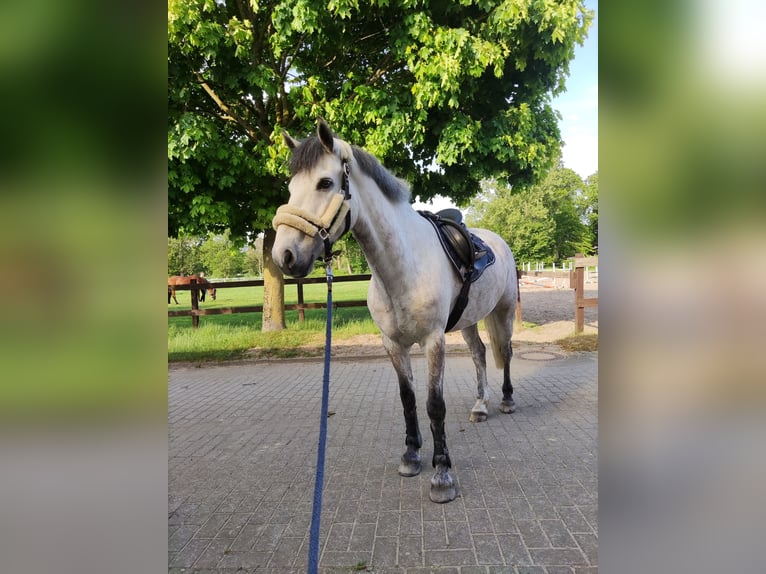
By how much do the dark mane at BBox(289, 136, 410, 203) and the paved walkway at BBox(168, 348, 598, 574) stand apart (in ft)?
6.72

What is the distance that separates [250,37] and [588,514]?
21.4ft

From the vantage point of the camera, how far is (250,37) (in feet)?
18.1

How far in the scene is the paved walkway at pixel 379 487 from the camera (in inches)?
83.5

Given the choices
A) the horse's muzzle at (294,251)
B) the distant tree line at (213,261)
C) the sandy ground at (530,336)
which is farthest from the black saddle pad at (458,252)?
the distant tree line at (213,261)

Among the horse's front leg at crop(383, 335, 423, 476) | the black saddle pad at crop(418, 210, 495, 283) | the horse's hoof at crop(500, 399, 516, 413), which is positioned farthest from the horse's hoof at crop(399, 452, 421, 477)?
the horse's hoof at crop(500, 399, 516, 413)

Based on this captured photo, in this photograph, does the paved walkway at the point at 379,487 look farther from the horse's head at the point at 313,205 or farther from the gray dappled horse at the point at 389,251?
the horse's head at the point at 313,205

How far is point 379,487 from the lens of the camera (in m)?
2.82

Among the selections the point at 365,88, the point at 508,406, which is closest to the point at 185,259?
the point at 365,88

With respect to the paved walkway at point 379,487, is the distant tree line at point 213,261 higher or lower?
higher

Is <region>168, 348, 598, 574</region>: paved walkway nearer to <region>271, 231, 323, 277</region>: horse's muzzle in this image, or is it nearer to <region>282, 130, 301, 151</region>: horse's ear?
<region>271, 231, 323, 277</region>: horse's muzzle

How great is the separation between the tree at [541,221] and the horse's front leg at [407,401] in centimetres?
1309
